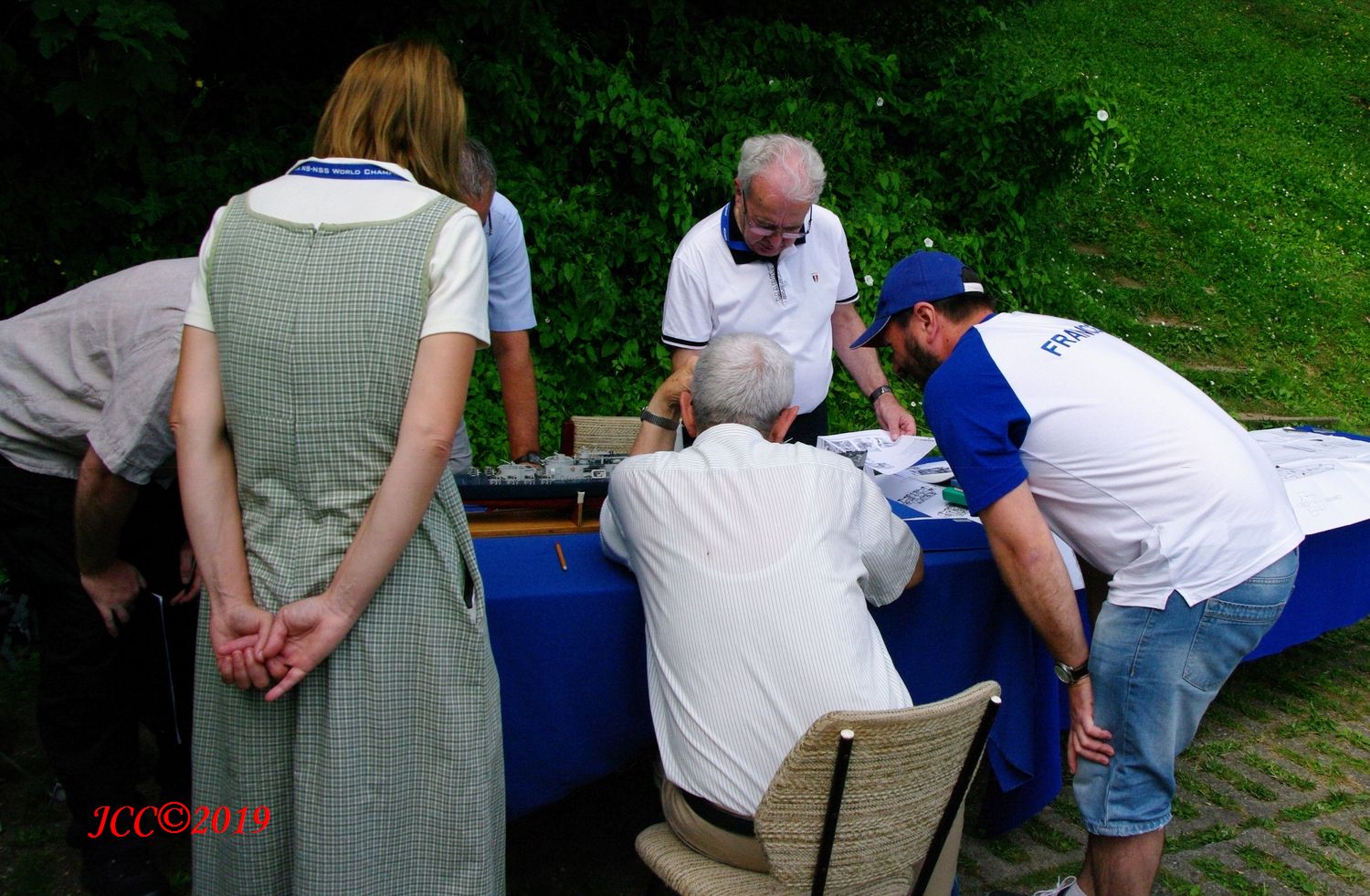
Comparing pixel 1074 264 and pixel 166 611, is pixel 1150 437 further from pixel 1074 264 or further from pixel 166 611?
pixel 1074 264

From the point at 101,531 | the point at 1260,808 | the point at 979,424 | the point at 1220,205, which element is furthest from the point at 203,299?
the point at 1220,205

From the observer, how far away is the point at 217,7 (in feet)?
13.2

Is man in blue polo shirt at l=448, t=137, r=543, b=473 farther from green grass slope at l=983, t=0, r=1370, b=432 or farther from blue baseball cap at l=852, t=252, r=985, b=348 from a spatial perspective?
green grass slope at l=983, t=0, r=1370, b=432

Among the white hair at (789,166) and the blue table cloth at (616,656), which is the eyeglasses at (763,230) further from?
the blue table cloth at (616,656)

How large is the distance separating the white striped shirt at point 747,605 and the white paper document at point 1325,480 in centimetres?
190

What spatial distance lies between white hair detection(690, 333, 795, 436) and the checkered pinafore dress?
2.18 feet

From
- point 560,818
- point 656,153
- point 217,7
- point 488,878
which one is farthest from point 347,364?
point 656,153

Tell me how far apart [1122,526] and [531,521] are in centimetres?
138

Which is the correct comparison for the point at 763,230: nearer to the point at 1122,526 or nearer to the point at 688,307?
the point at 688,307

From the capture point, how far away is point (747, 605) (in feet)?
6.24

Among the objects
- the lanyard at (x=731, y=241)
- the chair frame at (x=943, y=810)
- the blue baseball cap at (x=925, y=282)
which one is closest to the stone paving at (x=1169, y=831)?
the chair frame at (x=943, y=810)

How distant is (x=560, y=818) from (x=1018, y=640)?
4.36ft

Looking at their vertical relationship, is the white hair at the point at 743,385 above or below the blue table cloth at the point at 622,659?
above

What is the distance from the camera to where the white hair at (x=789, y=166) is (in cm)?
303
